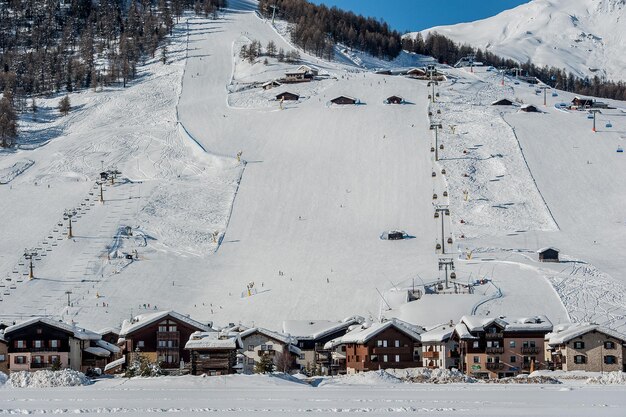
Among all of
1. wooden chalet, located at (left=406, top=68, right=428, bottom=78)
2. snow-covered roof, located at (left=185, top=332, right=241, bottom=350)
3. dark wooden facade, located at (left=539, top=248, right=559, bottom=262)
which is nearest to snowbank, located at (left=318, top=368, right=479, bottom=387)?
snow-covered roof, located at (left=185, top=332, right=241, bottom=350)

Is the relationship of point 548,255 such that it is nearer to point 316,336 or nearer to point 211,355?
point 316,336

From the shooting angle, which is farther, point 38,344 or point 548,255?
point 548,255

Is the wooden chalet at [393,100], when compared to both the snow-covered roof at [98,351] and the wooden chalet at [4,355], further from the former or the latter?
the wooden chalet at [4,355]

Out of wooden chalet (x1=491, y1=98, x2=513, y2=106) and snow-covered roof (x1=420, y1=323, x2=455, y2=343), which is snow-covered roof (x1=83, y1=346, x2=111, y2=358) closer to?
snow-covered roof (x1=420, y1=323, x2=455, y2=343)

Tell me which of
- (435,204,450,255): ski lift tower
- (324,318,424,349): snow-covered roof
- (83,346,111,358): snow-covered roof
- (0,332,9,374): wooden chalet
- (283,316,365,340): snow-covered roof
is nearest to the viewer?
(0,332,9,374): wooden chalet

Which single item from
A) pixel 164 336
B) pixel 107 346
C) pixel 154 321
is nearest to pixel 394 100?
pixel 107 346
